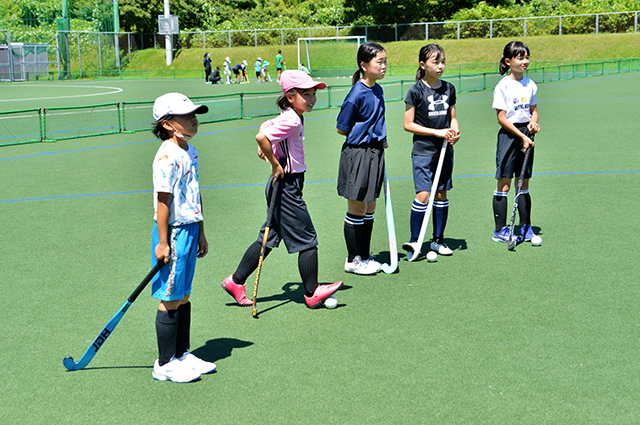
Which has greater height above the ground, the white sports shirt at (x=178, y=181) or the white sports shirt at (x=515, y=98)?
the white sports shirt at (x=515, y=98)

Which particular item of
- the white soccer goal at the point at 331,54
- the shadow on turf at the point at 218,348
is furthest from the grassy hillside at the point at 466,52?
the shadow on turf at the point at 218,348

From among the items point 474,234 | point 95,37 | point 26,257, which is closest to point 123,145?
point 26,257

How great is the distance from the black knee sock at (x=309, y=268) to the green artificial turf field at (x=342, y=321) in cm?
21

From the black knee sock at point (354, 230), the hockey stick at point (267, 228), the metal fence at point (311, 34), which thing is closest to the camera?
the hockey stick at point (267, 228)

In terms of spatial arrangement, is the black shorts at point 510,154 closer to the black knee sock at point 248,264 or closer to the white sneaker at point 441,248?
the white sneaker at point 441,248

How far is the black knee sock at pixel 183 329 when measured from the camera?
416cm

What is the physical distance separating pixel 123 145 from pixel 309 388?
499 inches

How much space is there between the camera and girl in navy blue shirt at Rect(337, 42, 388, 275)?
5.76m

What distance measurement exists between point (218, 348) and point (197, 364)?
439 mm

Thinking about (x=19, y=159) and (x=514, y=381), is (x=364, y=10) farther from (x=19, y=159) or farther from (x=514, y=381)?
(x=514, y=381)

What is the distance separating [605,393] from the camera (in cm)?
386

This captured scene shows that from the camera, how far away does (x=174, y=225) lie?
3975 millimetres

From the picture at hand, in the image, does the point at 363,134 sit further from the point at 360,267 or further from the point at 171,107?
the point at 171,107

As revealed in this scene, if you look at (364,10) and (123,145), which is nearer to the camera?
(123,145)
